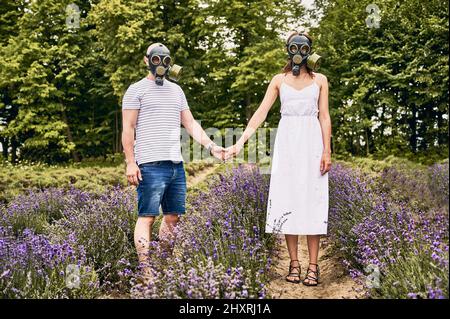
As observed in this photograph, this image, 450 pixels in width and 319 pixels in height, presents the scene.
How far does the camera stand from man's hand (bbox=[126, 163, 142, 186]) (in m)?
3.30

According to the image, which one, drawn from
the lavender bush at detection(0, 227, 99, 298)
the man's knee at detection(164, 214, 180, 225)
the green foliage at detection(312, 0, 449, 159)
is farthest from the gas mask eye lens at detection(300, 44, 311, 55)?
the green foliage at detection(312, 0, 449, 159)

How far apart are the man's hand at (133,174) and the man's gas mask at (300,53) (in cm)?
138

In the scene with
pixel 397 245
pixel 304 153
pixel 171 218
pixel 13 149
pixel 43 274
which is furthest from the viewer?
pixel 13 149

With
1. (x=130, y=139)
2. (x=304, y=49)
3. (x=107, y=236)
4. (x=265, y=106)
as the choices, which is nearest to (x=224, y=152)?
(x=265, y=106)

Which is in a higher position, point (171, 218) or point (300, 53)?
point (300, 53)

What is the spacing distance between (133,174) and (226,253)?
0.87m

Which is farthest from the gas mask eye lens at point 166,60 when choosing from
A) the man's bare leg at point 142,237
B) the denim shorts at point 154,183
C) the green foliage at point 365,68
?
the green foliage at point 365,68

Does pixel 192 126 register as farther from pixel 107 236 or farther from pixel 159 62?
pixel 107 236

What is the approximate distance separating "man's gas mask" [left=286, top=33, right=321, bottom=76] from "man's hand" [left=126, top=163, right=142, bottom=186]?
1.38 meters

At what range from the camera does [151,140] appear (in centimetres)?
337

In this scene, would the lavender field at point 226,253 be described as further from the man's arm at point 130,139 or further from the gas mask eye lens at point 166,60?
the gas mask eye lens at point 166,60

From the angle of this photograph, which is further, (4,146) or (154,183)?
(4,146)

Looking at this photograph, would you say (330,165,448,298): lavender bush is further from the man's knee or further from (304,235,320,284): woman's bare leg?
the man's knee

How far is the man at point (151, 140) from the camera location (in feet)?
11.0
